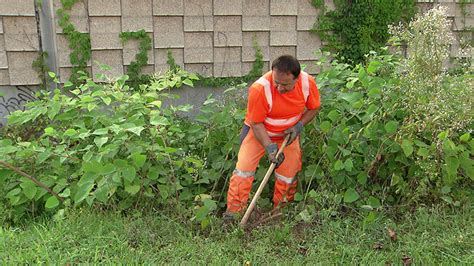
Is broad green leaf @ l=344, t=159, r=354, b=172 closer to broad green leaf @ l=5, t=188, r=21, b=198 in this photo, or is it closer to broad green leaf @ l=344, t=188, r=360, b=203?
broad green leaf @ l=344, t=188, r=360, b=203

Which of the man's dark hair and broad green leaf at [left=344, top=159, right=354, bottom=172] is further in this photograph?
broad green leaf at [left=344, top=159, right=354, bottom=172]

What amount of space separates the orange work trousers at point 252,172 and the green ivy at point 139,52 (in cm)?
199

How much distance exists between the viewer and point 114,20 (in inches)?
199

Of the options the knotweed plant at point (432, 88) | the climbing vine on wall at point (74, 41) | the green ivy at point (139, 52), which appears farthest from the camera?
the green ivy at point (139, 52)

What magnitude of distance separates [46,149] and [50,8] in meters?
1.96

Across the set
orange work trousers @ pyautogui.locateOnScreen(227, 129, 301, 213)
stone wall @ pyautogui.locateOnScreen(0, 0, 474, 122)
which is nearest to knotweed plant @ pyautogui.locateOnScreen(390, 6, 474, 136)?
orange work trousers @ pyautogui.locateOnScreen(227, 129, 301, 213)

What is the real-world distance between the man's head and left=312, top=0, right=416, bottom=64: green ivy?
2367 mm

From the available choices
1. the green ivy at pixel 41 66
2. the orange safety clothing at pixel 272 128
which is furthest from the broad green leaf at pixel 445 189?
the green ivy at pixel 41 66

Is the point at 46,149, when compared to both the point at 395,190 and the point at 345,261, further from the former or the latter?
the point at 395,190

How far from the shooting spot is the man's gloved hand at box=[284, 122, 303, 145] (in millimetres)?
3674

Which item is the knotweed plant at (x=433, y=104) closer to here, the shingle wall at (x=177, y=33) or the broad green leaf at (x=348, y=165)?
the broad green leaf at (x=348, y=165)

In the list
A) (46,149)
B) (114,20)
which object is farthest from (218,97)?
(46,149)

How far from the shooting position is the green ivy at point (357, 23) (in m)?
5.55

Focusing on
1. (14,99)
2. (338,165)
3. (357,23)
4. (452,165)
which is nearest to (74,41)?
(14,99)
